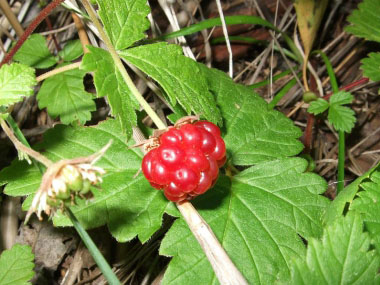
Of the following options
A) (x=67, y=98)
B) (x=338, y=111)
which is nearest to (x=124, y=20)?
(x=67, y=98)

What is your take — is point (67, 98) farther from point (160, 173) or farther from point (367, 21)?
point (367, 21)

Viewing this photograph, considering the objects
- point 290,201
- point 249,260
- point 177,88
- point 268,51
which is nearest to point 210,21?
point 268,51

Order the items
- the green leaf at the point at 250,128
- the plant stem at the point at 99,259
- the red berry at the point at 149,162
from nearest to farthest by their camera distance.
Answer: the plant stem at the point at 99,259
the red berry at the point at 149,162
the green leaf at the point at 250,128

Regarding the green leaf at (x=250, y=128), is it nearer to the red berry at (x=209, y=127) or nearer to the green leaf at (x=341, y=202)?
the green leaf at (x=341, y=202)

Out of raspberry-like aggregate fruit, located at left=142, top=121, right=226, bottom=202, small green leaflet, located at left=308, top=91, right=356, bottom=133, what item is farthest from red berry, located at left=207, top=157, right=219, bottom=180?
small green leaflet, located at left=308, top=91, right=356, bottom=133

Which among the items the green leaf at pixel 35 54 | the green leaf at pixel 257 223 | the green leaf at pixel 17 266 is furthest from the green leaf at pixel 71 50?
the green leaf at pixel 257 223
